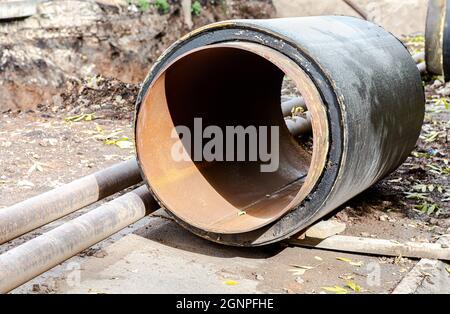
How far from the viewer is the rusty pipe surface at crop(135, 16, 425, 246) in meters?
4.24

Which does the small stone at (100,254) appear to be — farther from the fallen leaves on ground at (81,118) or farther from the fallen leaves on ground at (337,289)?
the fallen leaves on ground at (81,118)

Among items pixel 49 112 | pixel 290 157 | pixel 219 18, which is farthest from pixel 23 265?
pixel 219 18

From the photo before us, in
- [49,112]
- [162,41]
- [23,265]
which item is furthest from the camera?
[162,41]

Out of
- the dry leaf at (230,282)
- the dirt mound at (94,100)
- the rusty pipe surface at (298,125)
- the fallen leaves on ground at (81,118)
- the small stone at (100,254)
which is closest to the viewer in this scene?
the dry leaf at (230,282)

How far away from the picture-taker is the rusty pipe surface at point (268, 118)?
13.9 feet

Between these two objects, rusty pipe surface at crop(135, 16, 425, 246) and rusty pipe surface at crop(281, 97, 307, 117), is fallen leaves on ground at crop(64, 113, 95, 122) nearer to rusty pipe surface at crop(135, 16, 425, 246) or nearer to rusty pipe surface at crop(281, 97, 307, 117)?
rusty pipe surface at crop(281, 97, 307, 117)

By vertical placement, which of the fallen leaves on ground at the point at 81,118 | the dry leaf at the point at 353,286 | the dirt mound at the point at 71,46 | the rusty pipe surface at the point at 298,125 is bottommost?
the dry leaf at the point at 353,286

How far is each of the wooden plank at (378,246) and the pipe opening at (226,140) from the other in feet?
1.23

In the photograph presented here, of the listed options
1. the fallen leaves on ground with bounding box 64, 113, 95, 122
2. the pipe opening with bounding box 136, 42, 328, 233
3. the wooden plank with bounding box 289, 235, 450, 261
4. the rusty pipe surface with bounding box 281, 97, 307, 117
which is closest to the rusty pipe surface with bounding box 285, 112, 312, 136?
the rusty pipe surface with bounding box 281, 97, 307, 117

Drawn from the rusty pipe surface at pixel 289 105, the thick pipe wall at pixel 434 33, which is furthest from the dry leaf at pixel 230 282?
the thick pipe wall at pixel 434 33

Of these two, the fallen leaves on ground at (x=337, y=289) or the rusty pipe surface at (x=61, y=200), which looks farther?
the rusty pipe surface at (x=61, y=200)

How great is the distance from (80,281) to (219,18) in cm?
889

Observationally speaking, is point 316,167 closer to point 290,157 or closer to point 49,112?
point 290,157

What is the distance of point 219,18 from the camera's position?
12562mm
